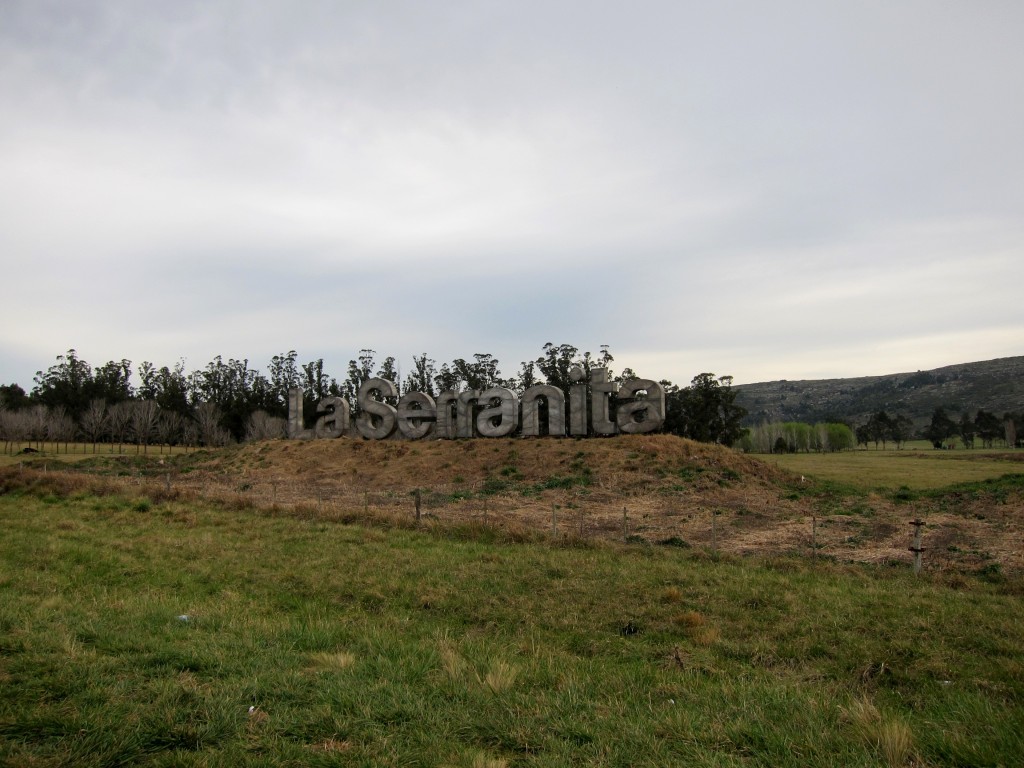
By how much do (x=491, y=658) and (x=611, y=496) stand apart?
22.8 m

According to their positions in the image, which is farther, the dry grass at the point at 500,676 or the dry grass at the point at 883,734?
the dry grass at the point at 500,676

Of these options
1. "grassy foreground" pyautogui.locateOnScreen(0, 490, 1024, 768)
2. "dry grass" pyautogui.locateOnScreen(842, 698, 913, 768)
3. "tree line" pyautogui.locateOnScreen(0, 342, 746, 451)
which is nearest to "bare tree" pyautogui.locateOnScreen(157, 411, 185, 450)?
"tree line" pyautogui.locateOnScreen(0, 342, 746, 451)

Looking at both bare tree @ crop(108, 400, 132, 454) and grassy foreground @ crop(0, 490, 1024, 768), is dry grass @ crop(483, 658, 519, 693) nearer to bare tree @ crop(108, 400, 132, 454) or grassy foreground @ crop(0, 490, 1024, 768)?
grassy foreground @ crop(0, 490, 1024, 768)

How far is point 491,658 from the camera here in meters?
7.73

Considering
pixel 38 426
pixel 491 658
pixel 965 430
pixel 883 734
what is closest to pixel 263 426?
pixel 38 426

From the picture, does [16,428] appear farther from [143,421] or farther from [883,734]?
[883,734]

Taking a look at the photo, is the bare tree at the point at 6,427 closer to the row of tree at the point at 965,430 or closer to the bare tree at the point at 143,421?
the bare tree at the point at 143,421

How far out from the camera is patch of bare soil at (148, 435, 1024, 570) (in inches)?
750

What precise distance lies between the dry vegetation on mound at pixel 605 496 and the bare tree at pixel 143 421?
90.1 feet

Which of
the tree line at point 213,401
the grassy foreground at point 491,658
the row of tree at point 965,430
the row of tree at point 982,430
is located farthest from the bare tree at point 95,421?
the row of tree at point 982,430

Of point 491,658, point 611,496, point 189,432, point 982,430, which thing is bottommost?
point 982,430

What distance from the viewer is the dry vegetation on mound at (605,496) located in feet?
62.5

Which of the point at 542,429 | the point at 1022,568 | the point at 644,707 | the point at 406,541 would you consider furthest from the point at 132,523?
the point at 542,429

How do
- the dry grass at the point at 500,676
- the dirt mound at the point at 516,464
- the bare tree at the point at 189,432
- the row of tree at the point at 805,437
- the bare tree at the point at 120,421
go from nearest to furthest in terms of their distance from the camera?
the dry grass at the point at 500,676
the dirt mound at the point at 516,464
the bare tree at the point at 120,421
the bare tree at the point at 189,432
the row of tree at the point at 805,437
